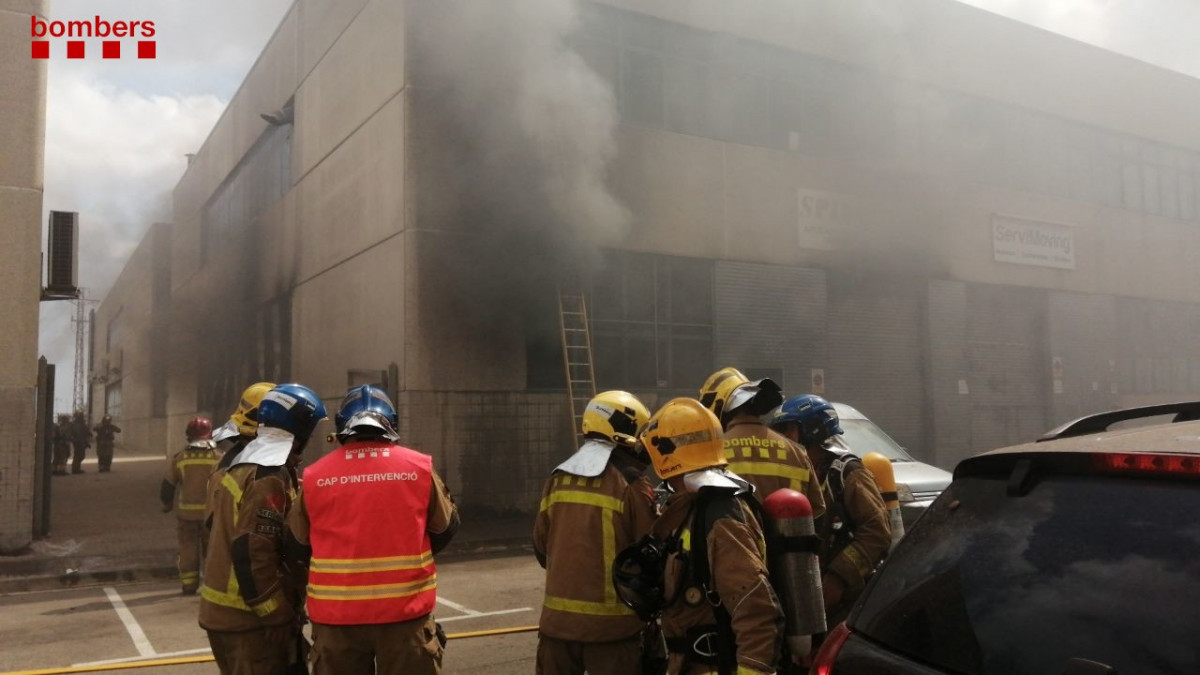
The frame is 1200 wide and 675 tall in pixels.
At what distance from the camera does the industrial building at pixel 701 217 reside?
12766mm

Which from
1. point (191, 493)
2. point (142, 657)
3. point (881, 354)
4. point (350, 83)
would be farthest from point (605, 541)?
point (881, 354)

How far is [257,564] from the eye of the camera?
11.1 ft

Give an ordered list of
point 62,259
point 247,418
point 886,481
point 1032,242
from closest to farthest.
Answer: point 247,418, point 886,481, point 62,259, point 1032,242

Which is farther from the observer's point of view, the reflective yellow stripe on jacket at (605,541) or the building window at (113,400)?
the building window at (113,400)

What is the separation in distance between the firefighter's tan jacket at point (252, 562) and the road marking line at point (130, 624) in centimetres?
327

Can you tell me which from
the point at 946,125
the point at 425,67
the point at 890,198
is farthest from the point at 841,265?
the point at 425,67

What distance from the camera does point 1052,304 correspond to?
64.5 ft

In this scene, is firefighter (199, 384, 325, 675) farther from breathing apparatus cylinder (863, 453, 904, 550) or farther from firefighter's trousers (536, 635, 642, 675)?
breathing apparatus cylinder (863, 453, 904, 550)

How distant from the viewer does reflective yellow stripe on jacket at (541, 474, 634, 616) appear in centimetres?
315

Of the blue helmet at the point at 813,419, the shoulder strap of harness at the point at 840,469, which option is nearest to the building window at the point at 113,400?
the blue helmet at the point at 813,419

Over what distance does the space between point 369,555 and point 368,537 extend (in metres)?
0.06

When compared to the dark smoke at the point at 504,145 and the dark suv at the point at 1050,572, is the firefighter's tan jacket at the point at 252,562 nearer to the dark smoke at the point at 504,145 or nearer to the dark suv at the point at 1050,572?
the dark suv at the point at 1050,572

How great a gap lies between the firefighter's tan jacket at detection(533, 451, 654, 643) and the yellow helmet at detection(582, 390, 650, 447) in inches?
4.2

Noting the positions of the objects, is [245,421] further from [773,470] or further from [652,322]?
[652,322]
